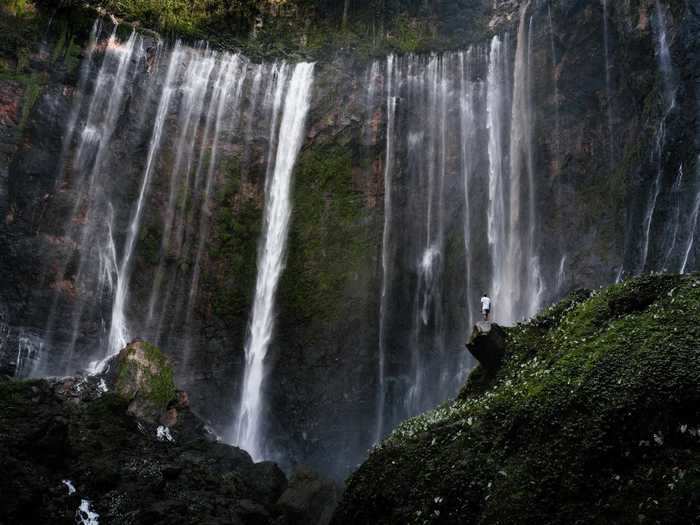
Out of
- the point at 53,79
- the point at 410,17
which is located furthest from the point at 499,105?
the point at 53,79

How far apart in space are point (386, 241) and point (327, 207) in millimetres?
2866

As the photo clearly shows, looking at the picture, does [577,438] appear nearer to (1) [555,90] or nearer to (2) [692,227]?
(2) [692,227]

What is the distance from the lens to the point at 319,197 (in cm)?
2605

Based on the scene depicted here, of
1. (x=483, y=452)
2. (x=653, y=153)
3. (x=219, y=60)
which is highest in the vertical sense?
(x=219, y=60)

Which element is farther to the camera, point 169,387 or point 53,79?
point 53,79

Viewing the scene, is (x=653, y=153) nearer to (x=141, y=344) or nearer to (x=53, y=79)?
(x=141, y=344)

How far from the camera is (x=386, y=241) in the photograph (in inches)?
981

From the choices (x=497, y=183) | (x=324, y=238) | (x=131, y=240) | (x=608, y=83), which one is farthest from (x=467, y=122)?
(x=131, y=240)

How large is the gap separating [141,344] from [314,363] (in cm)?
696

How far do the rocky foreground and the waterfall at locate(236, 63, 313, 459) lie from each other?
548 cm

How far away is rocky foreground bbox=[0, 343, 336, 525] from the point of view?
38.9 ft

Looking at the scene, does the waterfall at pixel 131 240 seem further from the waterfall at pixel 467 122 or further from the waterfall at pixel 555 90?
the waterfall at pixel 555 90

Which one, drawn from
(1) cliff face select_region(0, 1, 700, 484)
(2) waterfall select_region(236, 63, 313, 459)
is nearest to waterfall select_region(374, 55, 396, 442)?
(1) cliff face select_region(0, 1, 700, 484)

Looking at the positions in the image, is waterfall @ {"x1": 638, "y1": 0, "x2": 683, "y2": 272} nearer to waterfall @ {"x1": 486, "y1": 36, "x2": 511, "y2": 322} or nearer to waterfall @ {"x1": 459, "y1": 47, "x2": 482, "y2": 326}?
waterfall @ {"x1": 486, "y1": 36, "x2": 511, "y2": 322}
